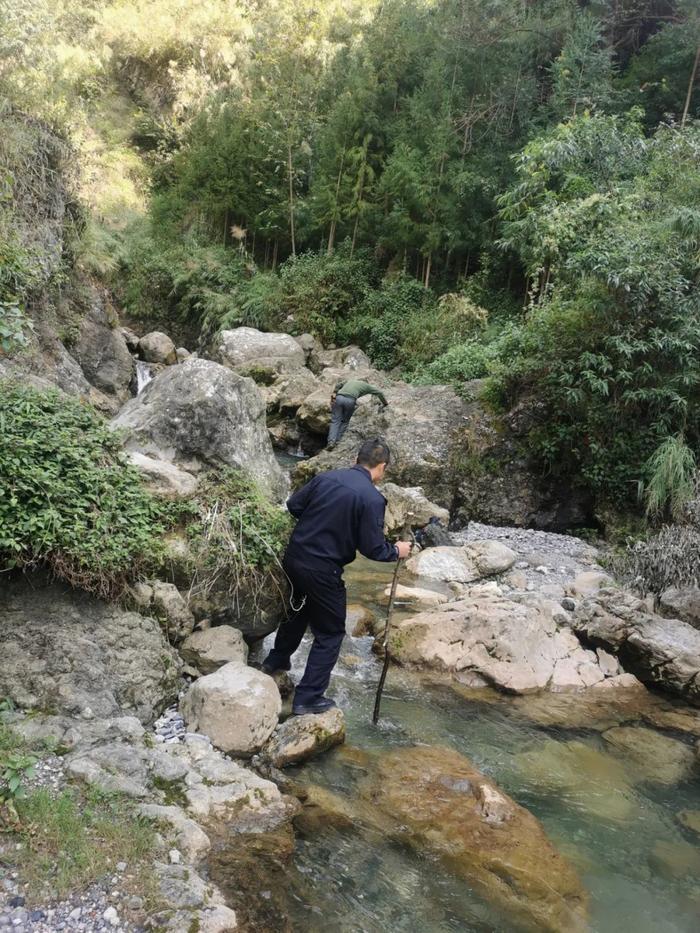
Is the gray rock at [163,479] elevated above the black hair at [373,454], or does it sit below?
below

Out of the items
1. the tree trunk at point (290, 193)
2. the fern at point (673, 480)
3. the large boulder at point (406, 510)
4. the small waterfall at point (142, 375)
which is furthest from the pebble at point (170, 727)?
the tree trunk at point (290, 193)

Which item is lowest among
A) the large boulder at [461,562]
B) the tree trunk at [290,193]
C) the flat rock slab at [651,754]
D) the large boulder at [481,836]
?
the large boulder at [461,562]

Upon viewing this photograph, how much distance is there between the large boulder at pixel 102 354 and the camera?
12.8 metres

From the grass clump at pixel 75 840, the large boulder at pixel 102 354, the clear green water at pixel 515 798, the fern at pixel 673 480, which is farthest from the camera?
the large boulder at pixel 102 354

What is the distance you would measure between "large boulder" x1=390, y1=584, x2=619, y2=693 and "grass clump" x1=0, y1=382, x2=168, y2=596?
2.83 m

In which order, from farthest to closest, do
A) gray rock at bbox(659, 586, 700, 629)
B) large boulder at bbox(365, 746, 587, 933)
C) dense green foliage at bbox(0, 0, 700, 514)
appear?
dense green foliage at bbox(0, 0, 700, 514) → gray rock at bbox(659, 586, 700, 629) → large boulder at bbox(365, 746, 587, 933)

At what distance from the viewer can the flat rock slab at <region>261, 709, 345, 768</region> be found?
4.38 metres

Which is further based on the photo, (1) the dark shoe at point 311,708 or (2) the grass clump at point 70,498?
(1) the dark shoe at point 311,708

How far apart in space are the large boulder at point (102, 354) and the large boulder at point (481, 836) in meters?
10.4

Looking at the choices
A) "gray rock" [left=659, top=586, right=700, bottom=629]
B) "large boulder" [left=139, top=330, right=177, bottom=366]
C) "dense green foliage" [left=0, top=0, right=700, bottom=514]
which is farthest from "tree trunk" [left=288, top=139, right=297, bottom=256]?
"gray rock" [left=659, top=586, right=700, bottom=629]

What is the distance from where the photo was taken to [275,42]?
988 inches

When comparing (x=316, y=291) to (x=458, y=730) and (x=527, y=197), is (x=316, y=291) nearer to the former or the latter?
(x=527, y=197)

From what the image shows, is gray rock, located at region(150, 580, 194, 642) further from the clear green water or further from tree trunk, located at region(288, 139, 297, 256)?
tree trunk, located at region(288, 139, 297, 256)

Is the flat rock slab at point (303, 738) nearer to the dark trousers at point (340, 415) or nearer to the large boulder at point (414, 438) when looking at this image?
the large boulder at point (414, 438)
